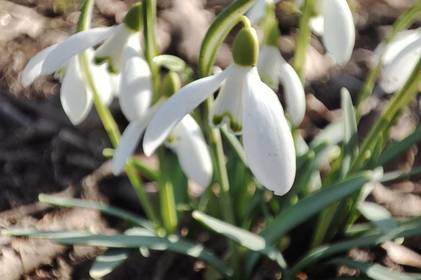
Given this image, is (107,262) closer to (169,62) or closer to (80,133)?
(169,62)

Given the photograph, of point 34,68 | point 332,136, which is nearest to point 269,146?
point 34,68

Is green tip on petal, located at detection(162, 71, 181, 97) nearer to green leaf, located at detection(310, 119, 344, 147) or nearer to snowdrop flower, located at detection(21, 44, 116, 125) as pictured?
snowdrop flower, located at detection(21, 44, 116, 125)

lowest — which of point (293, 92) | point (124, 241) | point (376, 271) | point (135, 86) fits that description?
point (376, 271)

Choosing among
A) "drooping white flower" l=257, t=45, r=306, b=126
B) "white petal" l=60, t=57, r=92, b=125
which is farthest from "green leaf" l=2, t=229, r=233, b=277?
"drooping white flower" l=257, t=45, r=306, b=126

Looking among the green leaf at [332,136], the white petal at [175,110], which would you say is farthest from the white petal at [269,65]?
the green leaf at [332,136]

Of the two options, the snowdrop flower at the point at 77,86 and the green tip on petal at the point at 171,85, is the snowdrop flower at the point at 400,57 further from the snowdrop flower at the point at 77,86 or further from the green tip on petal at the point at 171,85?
the snowdrop flower at the point at 77,86

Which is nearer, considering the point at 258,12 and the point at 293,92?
the point at 293,92

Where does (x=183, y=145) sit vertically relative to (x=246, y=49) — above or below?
below

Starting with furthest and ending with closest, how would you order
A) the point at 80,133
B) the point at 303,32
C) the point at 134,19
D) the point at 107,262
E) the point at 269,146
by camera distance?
1. the point at 80,133
2. the point at 107,262
3. the point at 303,32
4. the point at 134,19
5. the point at 269,146
